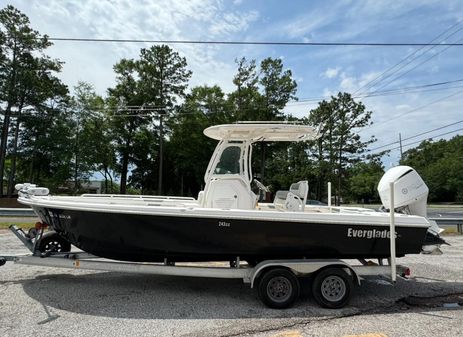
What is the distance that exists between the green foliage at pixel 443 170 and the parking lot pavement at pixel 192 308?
67706 mm

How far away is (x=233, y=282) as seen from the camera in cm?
619

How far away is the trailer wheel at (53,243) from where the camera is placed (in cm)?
602

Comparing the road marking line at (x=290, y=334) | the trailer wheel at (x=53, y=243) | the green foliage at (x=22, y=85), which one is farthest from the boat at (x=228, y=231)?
the green foliage at (x=22, y=85)

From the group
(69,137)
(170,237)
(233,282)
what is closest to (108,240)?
(170,237)

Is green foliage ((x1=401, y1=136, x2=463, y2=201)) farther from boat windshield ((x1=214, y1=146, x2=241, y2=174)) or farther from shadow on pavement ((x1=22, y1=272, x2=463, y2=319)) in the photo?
boat windshield ((x1=214, y1=146, x2=241, y2=174))

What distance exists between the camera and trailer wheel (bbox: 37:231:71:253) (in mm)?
6016

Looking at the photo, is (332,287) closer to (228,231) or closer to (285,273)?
(285,273)

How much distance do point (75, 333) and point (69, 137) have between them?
97.6ft

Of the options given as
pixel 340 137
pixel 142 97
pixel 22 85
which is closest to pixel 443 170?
pixel 340 137

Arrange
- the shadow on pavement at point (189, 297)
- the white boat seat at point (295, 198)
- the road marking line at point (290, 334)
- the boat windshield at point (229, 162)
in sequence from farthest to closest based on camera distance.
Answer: the boat windshield at point (229, 162)
the white boat seat at point (295, 198)
the shadow on pavement at point (189, 297)
the road marking line at point (290, 334)

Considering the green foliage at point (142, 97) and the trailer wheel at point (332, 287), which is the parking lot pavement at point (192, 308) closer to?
the trailer wheel at point (332, 287)

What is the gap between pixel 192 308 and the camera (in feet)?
15.8

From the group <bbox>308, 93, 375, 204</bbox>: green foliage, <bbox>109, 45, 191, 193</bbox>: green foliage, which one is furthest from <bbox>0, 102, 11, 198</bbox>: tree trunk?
<bbox>308, 93, 375, 204</bbox>: green foliage

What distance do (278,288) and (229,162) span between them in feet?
6.74
